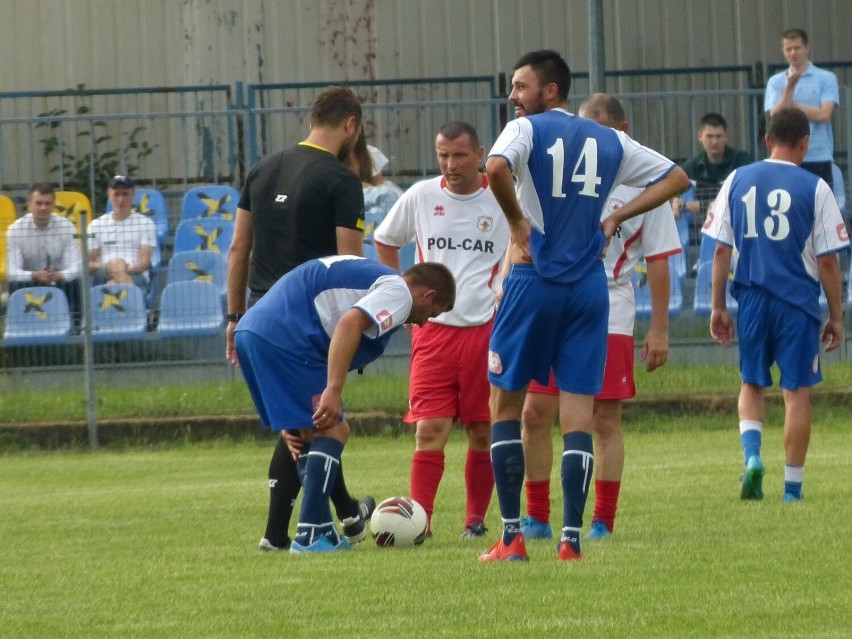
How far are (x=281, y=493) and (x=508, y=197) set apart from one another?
6.59ft

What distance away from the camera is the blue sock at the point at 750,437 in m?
9.41

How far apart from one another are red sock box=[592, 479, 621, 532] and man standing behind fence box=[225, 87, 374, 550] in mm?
1223

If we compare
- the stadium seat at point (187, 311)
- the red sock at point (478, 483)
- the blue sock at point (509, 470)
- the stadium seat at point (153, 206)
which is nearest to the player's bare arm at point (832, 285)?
the red sock at point (478, 483)

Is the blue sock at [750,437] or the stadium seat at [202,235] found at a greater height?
the stadium seat at [202,235]

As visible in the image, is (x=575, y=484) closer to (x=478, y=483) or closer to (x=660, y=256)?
(x=478, y=483)

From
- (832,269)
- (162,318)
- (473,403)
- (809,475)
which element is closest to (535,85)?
(473,403)

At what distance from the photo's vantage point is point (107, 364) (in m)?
14.4

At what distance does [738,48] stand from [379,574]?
14513 mm

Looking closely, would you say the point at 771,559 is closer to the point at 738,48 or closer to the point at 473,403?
the point at 473,403

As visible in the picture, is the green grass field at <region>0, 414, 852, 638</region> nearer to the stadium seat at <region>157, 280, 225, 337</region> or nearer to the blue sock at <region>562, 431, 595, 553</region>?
the blue sock at <region>562, 431, 595, 553</region>

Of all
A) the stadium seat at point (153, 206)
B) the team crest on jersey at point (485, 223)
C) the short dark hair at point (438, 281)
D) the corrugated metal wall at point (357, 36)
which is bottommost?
the short dark hair at point (438, 281)

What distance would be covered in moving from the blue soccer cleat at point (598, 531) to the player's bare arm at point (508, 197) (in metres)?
1.70

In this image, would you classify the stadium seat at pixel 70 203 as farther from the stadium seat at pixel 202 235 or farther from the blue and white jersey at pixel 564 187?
the blue and white jersey at pixel 564 187

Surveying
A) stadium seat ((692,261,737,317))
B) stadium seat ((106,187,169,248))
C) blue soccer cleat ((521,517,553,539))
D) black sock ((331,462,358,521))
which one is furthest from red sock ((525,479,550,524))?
stadium seat ((106,187,169,248))
